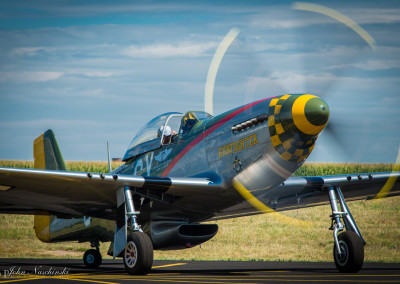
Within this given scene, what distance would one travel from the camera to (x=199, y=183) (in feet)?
40.9

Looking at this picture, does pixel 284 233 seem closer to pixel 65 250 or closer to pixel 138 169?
pixel 65 250

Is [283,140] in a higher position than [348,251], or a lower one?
higher

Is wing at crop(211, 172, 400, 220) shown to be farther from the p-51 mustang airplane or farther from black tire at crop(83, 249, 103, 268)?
black tire at crop(83, 249, 103, 268)

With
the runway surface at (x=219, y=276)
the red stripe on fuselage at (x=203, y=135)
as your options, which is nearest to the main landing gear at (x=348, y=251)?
the runway surface at (x=219, y=276)

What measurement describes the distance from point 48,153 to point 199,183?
7.01 meters

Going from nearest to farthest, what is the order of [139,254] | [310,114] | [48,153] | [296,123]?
[310,114]
[296,123]
[139,254]
[48,153]

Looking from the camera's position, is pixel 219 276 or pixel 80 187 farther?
pixel 80 187

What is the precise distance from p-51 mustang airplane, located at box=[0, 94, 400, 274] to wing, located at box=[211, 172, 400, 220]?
0.08ft

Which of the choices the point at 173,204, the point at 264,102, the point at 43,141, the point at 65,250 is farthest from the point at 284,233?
the point at 264,102

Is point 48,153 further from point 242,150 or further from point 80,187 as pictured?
point 242,150

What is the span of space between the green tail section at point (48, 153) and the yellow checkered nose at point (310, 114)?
896cm

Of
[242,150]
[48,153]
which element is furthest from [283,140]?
[48,153]

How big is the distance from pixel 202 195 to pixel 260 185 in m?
1.39

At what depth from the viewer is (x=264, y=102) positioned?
38.3ft
